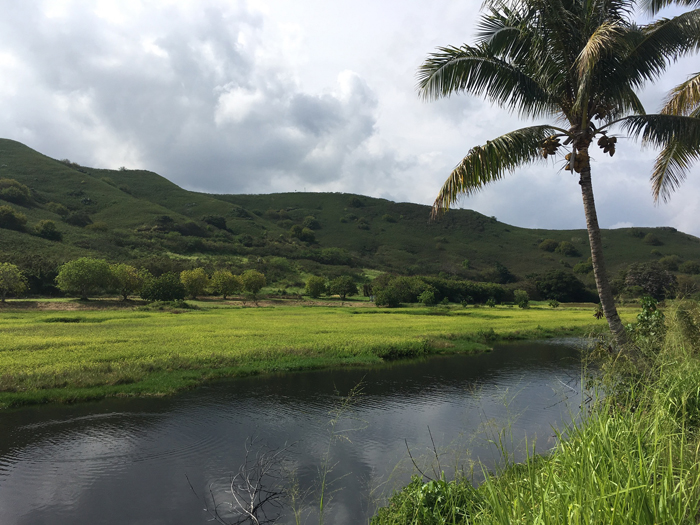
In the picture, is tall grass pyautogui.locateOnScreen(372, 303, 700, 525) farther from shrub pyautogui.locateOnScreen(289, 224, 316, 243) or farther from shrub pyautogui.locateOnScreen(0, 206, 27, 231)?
shrub pyautogui.locateOnScreen(289, 224, 316, 243)

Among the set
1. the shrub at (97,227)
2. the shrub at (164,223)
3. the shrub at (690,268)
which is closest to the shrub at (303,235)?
the shrub at (164,223)

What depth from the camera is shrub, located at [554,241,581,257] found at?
12544 cm

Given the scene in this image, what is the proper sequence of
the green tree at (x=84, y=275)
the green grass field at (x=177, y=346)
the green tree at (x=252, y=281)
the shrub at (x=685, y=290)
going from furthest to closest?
the green tree at (x=252, y=281)
the green tree at (x=84, y=275)
the green grass field at (x=177, y=346)
the shrub at (x=685, y=290)

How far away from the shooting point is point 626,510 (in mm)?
3043

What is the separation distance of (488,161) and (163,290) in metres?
51.0

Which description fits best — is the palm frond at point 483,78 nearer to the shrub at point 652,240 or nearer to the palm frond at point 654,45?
the palm frond at point 654,45

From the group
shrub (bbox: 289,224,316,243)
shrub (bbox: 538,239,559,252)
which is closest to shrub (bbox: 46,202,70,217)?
shrub (bbox: 289,224,316,243)

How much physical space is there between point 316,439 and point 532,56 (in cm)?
1268

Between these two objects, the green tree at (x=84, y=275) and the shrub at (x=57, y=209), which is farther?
the shrub at (x=57, y=209)

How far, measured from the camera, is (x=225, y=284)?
208 ft

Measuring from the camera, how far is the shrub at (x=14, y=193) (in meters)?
101

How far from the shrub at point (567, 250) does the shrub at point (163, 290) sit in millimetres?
109726

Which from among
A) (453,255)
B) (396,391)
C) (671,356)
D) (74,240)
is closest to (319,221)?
(453,255)

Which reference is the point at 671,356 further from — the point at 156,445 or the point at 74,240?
the point at 74,240
